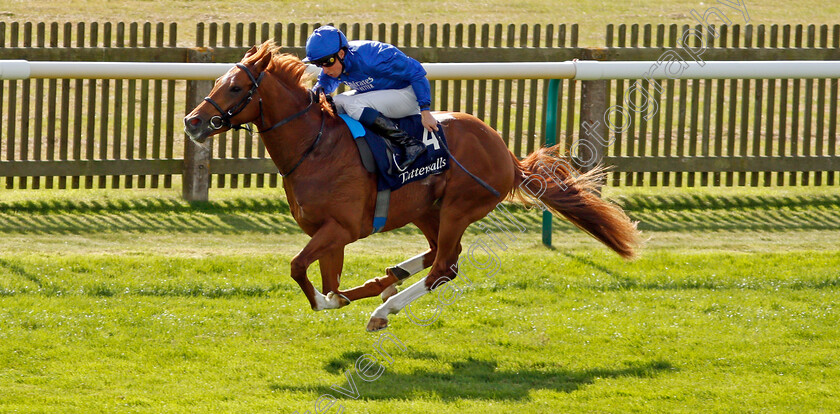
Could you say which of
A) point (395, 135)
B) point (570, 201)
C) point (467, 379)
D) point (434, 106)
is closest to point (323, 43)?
point (395, 135)

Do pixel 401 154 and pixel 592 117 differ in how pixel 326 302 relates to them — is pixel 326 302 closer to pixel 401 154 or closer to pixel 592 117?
pixel 401 154

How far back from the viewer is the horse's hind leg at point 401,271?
618 centimetres

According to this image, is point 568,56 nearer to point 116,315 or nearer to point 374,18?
point 116,315

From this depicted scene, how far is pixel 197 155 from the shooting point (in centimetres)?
955

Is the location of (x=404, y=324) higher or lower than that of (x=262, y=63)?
lower

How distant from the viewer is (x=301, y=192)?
18.7ft

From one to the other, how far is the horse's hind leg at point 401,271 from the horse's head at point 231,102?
1210 mm

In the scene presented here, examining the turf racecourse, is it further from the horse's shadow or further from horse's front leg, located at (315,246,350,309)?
horse's front leg, located at (315,246,350,309)

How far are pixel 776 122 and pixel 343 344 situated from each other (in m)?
9.39

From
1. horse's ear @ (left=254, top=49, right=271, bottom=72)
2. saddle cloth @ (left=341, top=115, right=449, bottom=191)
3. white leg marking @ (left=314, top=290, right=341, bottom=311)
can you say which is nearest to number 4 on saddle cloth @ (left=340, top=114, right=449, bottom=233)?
saddle cloth @ (left=341, top=115, right=449, bottom=191)

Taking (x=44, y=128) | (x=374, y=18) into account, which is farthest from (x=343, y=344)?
(x=374, y=18)

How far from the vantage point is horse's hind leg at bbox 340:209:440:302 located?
618 cm

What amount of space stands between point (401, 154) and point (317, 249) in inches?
29.7

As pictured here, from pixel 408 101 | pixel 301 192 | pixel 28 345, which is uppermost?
pixel 408 101
